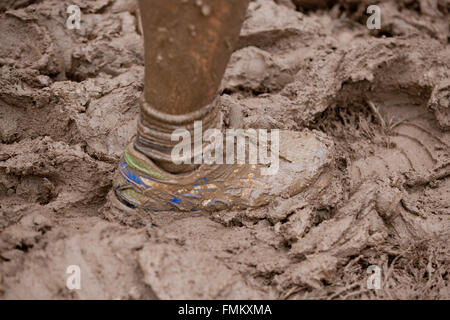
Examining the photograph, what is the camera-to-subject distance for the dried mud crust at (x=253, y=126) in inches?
44.5

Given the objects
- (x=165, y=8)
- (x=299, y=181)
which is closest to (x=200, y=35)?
(x=165, y=8)

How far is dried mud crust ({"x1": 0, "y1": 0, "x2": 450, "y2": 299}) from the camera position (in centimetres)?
113

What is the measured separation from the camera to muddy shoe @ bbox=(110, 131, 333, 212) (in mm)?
1320

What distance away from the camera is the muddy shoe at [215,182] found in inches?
52.0

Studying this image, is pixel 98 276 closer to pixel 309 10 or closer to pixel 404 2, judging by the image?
pixel 309 10

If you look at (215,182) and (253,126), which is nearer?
(215,182)

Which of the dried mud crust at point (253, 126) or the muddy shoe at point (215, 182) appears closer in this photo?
the dried mud crust at point (253, 126)

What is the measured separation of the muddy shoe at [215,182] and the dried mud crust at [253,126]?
0.05m

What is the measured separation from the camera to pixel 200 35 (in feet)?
3.33

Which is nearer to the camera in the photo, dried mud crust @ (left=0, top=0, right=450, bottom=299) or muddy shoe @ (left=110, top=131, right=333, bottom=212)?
dried mud crust @ (left=0, top=0, right=450, bottom=299)

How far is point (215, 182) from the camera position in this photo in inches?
53.7

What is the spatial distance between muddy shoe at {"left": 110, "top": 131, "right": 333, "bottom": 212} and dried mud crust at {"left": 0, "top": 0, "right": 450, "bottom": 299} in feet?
0.17

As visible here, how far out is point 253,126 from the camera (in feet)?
5.37

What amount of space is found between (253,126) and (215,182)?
373mm
